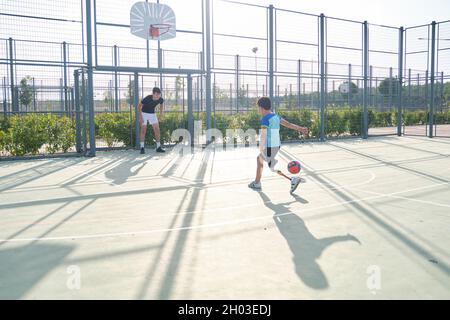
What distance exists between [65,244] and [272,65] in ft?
39.4

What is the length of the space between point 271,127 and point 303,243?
9.77 ft

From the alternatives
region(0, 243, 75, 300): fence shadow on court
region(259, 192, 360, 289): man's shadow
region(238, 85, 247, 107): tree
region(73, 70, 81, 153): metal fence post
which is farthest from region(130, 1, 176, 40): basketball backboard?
region(0, 243, 75, 300): fence shadow on court

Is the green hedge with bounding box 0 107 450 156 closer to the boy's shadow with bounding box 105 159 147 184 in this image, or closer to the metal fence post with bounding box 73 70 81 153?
the metal fence post with bounding box 73 70 81 153

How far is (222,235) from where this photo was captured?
14.8 ft

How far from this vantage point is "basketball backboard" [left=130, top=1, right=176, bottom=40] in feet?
42.7

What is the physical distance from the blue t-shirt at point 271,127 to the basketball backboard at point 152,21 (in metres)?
7.39

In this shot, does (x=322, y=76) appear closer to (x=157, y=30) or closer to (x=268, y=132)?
(x=157, y=30)

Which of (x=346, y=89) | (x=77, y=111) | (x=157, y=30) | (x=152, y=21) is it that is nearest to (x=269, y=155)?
(x=77, y=111)

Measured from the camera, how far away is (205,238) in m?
4.42

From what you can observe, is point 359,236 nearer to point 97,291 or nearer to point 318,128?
point 97,291

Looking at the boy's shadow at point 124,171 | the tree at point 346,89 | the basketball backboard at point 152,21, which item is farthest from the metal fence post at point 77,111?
the tree at point 346,89

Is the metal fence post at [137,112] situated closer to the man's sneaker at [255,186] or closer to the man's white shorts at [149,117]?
the man's white shorts at [149,117]

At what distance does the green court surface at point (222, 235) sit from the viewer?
10.6 ft
